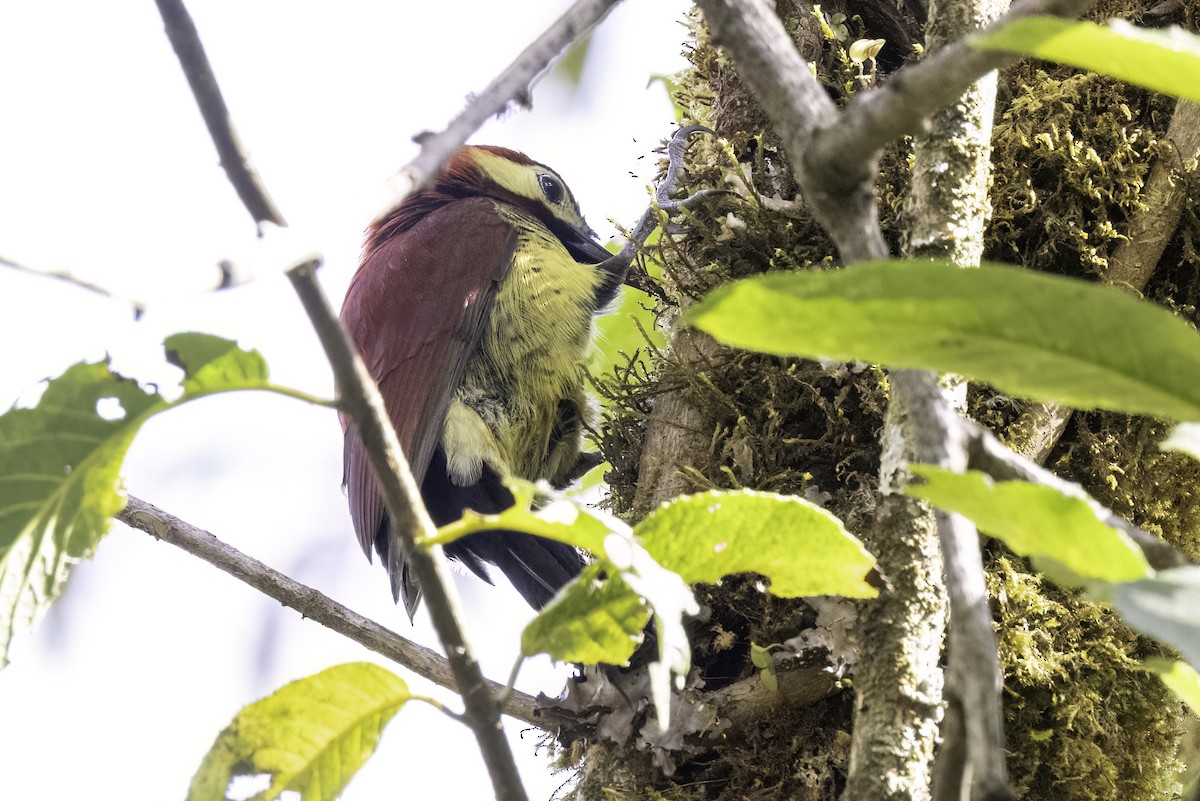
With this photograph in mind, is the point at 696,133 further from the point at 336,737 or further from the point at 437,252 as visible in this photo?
the point at 336,737

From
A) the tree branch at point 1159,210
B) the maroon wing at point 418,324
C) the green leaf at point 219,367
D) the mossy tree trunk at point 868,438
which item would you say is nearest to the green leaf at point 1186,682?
the mossy tree trunk at point 868,438

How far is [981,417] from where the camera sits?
6.00ft

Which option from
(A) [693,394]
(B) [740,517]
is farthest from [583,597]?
(A) [693,394]

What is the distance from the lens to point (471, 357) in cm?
305

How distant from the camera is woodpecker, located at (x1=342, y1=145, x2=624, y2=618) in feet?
9.41

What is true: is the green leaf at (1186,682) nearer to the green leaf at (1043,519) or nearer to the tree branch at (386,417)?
the green leaf at (1043,519)

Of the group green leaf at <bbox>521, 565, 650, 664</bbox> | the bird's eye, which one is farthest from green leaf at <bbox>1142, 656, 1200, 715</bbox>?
the bird's eye

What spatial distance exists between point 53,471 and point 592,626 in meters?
0.45

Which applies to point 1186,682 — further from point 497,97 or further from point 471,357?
point 471,357

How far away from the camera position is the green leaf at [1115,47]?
0.67 m

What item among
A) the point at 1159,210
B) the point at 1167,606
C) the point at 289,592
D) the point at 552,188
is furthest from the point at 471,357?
the point at 1167,606

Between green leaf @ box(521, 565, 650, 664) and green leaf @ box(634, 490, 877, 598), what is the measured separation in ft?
0.15

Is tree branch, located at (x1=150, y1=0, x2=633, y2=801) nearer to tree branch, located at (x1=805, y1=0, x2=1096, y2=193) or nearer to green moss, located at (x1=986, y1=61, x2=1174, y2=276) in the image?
tree branch, located at (x1=805, y1=0, x2=1096, y2=193)

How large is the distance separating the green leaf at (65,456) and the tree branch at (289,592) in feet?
3.34
